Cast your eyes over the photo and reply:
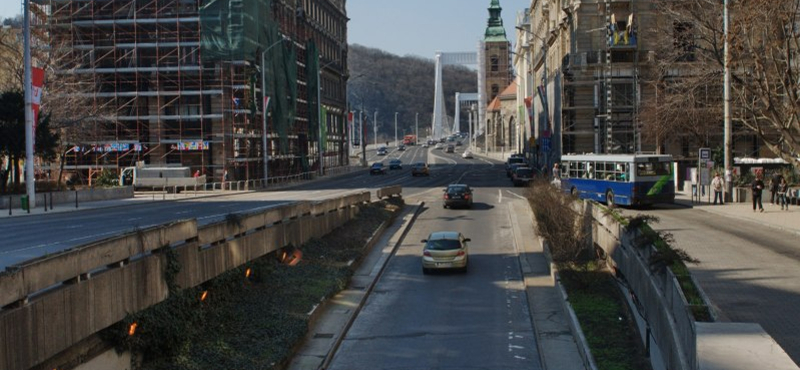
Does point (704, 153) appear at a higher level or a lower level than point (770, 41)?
lower

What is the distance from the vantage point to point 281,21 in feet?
281

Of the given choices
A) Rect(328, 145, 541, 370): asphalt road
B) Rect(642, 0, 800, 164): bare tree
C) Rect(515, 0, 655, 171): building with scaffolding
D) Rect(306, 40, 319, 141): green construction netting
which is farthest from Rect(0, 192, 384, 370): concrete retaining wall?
Rect(306, 40, 319, 141): green construction netting

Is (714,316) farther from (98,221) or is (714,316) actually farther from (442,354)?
(98,221)

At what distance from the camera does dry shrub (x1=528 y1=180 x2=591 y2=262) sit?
2722 centimetres

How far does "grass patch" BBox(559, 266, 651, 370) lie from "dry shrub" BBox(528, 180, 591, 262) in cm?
160

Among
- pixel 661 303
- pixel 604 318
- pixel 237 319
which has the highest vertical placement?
pixel 661 303

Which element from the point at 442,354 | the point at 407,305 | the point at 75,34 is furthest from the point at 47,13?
the point at 442,354

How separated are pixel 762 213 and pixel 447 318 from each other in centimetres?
1959

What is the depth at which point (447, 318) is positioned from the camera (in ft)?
73.6

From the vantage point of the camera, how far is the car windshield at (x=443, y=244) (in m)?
28.7

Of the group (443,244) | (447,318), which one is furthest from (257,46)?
(447,318)

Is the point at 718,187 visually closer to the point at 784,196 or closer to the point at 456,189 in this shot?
the point at 784,196

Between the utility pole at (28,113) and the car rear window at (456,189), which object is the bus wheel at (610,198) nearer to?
the car rear window at (456,189)

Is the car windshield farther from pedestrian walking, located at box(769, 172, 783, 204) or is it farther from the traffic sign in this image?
the traffic sign
